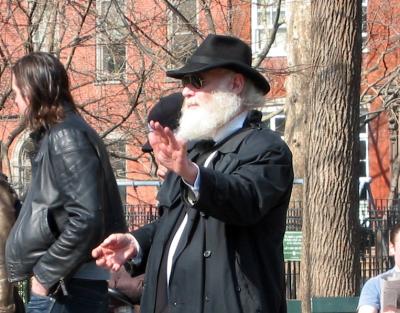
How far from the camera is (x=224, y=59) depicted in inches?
144

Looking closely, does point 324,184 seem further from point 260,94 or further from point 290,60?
point 290,60

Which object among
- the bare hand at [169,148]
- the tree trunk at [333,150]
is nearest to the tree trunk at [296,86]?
the tree trunk at [333,150]

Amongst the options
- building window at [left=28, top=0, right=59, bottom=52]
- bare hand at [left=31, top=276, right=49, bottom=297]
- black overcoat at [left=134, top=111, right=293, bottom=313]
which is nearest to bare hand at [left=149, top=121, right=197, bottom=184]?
black overcoat at [left=134, top=111, right=293, bottom=313]

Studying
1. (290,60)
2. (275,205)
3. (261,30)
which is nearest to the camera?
(275,205)

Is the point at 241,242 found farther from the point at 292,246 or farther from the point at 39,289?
the point at 292,246

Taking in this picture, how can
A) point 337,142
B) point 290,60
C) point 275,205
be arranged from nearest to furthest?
point 275,205
point 337,142
point 290,60

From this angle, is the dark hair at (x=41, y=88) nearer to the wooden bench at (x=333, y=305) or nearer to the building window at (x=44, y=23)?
the wooden bench at (x=333, y=305)

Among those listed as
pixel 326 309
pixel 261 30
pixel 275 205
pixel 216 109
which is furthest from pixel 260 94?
pixel 261 30

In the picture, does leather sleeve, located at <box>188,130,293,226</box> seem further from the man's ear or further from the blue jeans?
the blue jeans

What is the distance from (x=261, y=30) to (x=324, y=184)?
969 centimetres

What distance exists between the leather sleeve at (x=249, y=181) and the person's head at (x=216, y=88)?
0.42 feet

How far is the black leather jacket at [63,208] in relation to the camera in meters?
4.20

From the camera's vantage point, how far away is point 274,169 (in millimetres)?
3438

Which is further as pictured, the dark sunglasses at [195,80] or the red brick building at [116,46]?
the red brick building at [116,46]
